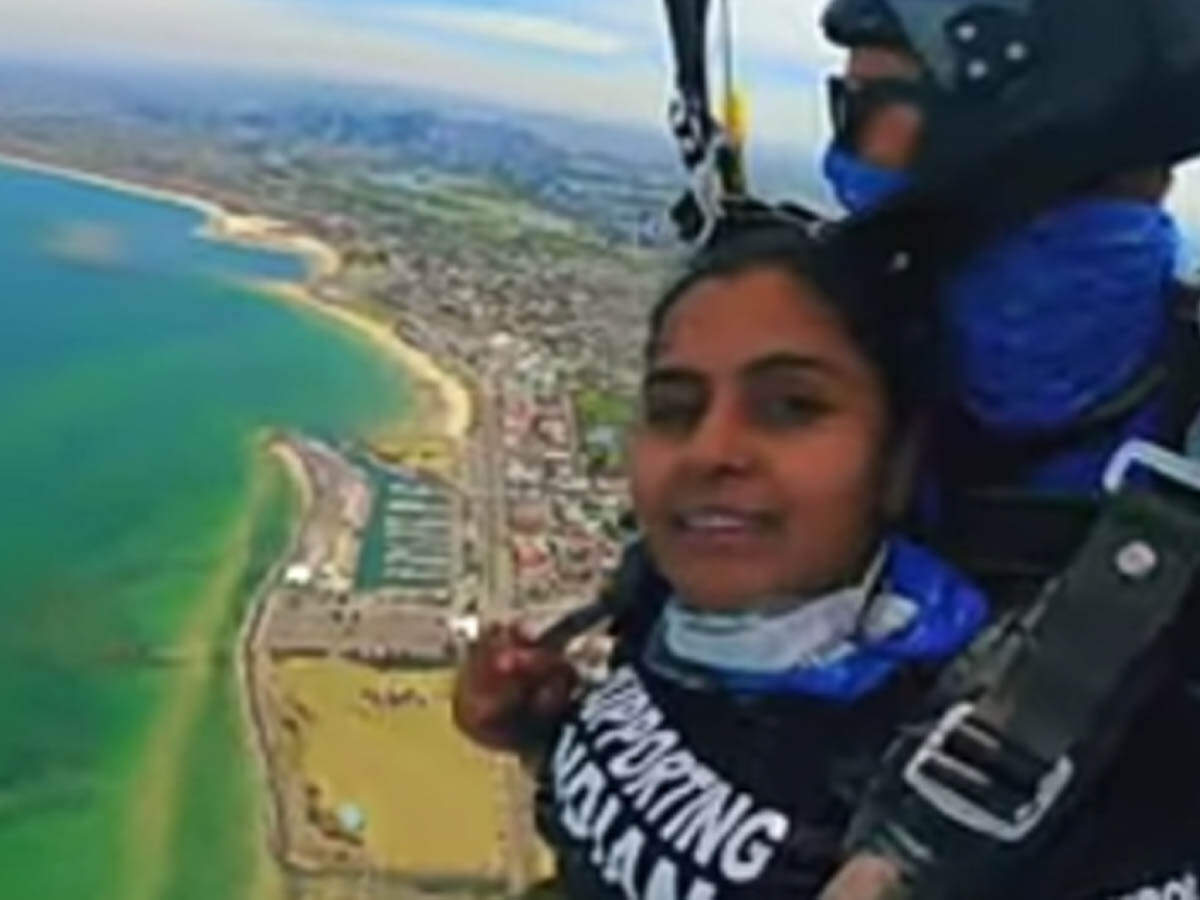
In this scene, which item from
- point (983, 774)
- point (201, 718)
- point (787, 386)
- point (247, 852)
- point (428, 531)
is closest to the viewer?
point (983, 774)

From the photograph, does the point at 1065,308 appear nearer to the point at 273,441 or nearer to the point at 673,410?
the point at 673,410

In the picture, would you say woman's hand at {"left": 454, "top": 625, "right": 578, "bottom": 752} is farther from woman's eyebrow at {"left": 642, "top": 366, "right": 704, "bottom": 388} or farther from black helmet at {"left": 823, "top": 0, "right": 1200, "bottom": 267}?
black helmet at {"left": 823, "top": 0, "right": 1200, "bottom": 267}

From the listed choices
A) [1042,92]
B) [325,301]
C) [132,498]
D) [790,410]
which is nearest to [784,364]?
[790,410]

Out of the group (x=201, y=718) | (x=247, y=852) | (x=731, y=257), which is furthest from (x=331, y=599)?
(x=731, y=257)

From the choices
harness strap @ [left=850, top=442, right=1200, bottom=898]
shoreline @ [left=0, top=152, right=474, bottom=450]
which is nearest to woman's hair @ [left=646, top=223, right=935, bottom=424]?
harness strap @ [left=850, top=442, right=1200, bottom=898]

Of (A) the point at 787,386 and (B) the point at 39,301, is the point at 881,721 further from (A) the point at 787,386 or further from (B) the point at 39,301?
(B) the point at 39,301

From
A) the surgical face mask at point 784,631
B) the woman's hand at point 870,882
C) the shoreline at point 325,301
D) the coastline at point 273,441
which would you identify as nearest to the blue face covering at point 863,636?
the surgical face mask at point 784,631
